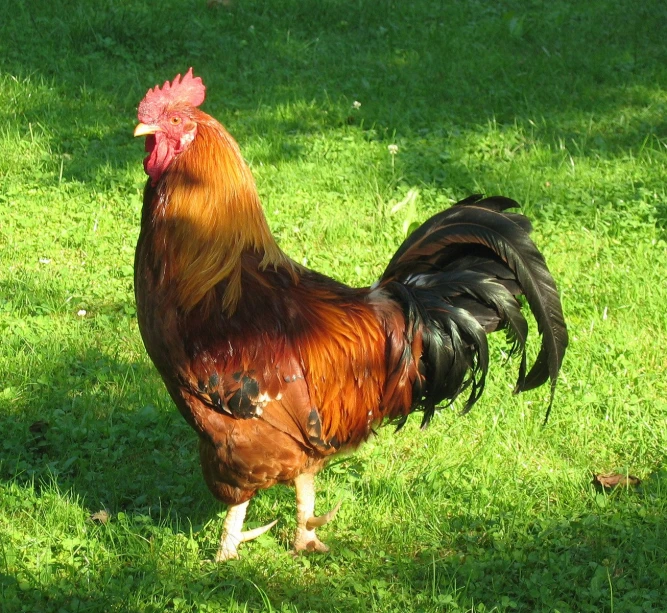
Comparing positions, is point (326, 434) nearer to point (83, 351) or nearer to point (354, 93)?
point (83, 351)

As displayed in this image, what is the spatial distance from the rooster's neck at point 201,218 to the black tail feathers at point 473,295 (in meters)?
0.76

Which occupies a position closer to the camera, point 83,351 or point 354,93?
point 83,351

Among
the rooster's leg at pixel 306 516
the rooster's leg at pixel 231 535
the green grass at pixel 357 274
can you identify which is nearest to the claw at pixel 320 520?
the rooster's leg at pixel 306 516

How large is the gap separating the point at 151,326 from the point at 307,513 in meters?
1.11

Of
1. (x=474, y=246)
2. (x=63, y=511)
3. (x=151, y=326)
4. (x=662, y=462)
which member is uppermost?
(x=474, y=246)

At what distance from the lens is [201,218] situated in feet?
10.5

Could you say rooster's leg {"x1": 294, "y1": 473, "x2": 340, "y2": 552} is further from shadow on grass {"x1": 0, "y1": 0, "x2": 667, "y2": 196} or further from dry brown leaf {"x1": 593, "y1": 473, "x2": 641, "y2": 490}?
shadow on grass {"x1": 0, "y1": 0, "x2": 667, "y2": 196}

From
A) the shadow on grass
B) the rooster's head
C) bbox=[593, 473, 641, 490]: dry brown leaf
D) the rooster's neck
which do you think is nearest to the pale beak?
the rooster's head

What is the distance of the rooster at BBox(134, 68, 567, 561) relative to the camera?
3.18 m

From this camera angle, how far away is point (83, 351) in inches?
183

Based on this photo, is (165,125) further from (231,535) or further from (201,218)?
(231,535)

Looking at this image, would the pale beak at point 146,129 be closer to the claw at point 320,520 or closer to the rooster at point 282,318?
the rooster at point 282,318

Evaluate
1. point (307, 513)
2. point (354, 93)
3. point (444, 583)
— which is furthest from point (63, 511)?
point (354, 93)

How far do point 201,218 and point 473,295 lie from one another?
1.13m
